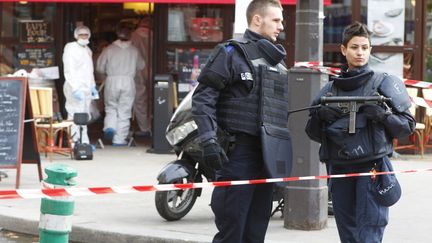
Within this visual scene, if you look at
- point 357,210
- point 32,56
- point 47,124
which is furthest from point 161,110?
point 357,210

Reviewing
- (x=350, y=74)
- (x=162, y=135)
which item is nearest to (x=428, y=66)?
(x=162, y=135)

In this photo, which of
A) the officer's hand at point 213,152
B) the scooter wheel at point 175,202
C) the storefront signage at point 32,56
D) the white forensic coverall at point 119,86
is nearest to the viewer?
the officer's hand at point 213,152

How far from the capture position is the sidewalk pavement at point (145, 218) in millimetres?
8125

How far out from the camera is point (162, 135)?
48.1ft

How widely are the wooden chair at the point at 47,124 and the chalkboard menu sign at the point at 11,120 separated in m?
2.62

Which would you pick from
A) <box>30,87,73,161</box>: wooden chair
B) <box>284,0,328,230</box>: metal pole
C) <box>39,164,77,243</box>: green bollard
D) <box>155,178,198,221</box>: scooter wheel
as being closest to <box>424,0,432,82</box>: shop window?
<box>30,87,73,161</box>: wooden chair

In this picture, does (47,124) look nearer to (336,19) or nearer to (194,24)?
(194,24)

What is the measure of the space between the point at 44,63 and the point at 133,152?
2198mm

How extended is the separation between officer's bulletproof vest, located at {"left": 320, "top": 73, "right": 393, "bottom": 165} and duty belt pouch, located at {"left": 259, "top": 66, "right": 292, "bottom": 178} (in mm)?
290

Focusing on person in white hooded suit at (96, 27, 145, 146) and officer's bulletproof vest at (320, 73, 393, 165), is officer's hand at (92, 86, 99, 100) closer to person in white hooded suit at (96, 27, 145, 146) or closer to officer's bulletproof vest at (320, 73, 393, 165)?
person in white hooded suit at (96, 27, 145, 146)

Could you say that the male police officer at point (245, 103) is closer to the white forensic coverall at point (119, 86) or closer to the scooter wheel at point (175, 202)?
the scooter wheel at point (175, 202)

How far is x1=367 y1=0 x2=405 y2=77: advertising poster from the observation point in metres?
14.7

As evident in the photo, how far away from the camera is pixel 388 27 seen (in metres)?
14.8

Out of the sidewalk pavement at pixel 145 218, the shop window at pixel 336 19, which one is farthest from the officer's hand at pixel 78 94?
the shop window at pixel 336 19
